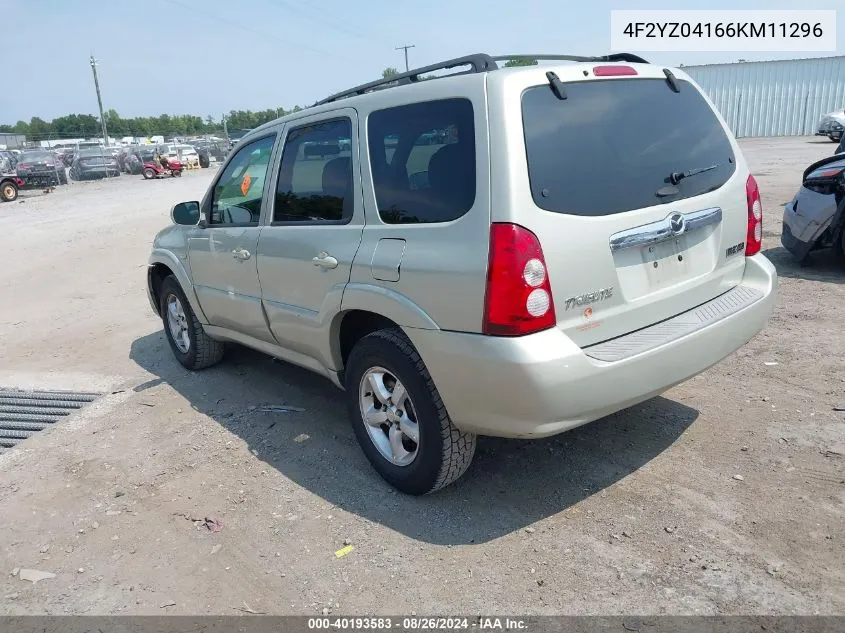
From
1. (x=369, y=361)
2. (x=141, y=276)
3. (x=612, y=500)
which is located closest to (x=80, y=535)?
(x=369, y=361)

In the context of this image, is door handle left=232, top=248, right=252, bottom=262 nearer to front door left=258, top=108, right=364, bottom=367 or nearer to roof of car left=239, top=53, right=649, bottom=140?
front door left=258, top=108, right=364, bottom=367

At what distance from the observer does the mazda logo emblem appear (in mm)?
3045

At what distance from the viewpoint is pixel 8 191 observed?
24.2 meters

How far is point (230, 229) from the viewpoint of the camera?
14.9 ft

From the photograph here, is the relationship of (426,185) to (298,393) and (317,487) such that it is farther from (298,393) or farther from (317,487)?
(298,393)

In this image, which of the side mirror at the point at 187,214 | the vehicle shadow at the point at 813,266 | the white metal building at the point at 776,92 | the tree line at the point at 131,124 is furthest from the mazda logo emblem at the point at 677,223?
the tree line at the point at 131,124

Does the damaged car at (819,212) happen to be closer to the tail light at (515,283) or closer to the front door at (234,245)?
the tail light at (515,283)

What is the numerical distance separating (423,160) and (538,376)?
116cm

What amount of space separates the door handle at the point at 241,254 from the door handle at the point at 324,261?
0.86 m

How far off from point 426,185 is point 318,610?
1897mm

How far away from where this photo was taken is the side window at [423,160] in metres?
2.87

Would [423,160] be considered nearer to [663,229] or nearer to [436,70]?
[436,70]

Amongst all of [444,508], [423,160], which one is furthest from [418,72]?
[444,508]

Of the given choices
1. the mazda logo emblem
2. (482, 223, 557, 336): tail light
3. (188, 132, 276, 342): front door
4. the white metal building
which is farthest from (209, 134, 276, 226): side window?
the white metal building
